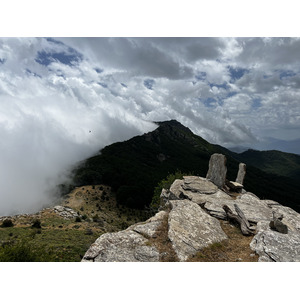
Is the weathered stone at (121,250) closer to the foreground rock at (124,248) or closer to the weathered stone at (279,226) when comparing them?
the foreground rock at (124,248)

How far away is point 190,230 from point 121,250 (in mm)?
5497

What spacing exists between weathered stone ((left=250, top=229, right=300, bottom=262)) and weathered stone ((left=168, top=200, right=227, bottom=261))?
267 centimetres

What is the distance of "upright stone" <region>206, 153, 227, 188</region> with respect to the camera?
2736 centimetres

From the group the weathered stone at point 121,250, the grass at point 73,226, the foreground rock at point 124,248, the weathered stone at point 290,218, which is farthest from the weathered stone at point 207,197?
the grass at point 73,226

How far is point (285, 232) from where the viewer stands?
1458 cm

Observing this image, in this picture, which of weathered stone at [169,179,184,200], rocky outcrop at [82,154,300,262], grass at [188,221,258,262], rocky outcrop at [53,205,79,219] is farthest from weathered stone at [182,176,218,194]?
rocky outcrop at [53,205,79,219]

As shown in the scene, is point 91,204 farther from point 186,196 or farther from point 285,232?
point 285,232

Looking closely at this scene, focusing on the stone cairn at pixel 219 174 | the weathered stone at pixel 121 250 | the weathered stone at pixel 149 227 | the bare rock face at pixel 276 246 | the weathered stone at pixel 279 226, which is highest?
the stone cairn at pixel 219 174

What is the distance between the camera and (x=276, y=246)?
42.6 feet

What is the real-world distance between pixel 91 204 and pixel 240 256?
128 meters

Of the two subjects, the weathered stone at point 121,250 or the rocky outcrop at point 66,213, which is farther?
the rocky outcrop at point 66,213

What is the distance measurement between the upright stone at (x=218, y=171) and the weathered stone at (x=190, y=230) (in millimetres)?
9452

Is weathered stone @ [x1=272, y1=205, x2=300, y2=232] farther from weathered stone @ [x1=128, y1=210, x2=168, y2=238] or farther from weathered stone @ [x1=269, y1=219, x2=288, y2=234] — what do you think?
weathered stone @ [x1=128, y1=210, x2=168, y2=238]

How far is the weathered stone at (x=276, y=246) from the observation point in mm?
12234
